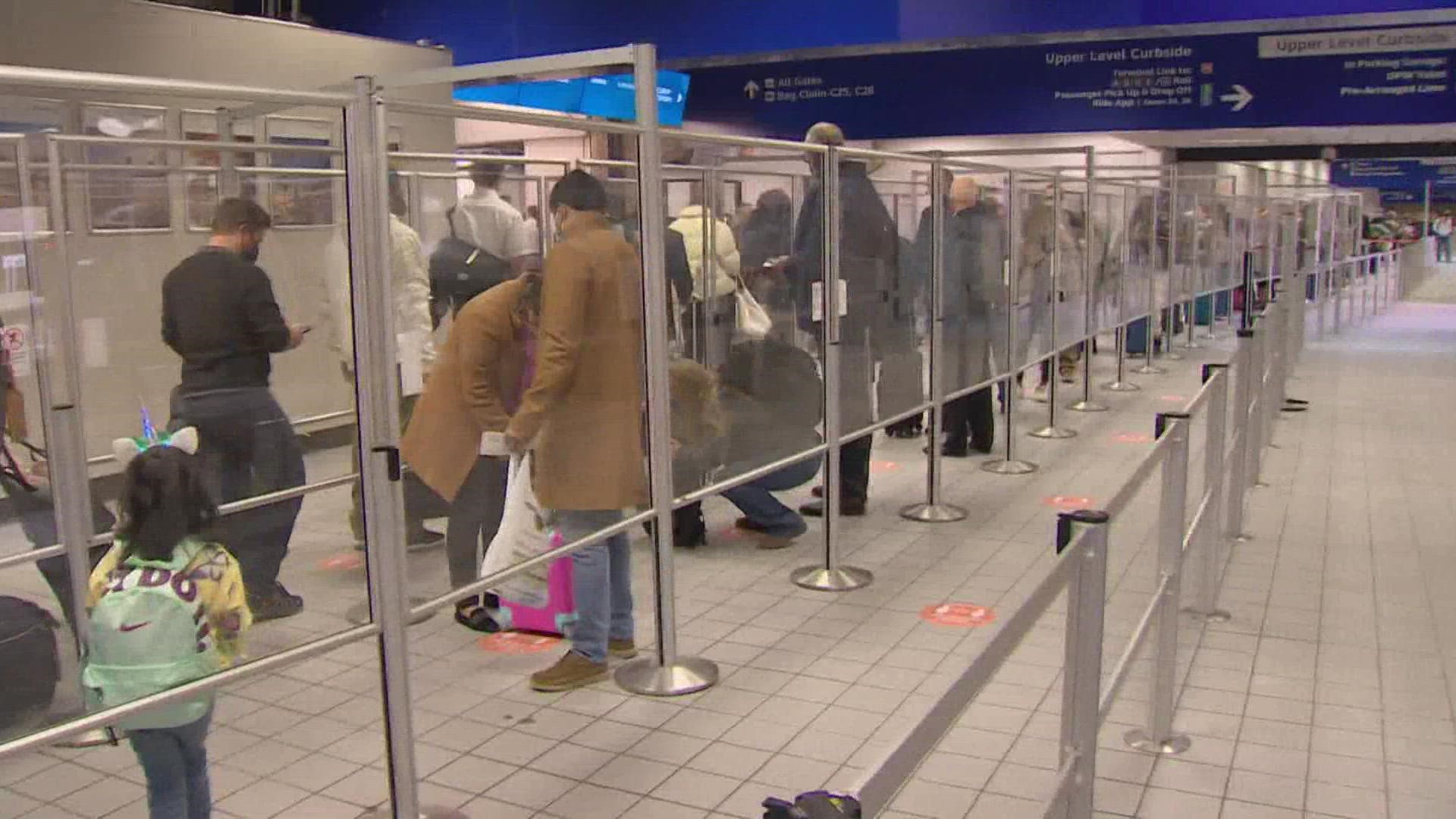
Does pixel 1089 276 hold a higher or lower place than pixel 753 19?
lower

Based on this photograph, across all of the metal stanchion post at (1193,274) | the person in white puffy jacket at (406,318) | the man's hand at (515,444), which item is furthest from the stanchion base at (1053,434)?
the man's hand at (515,444)

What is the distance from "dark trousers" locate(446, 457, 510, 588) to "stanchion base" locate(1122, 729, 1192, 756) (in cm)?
193

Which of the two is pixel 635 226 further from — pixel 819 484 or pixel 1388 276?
pixel 1388 276

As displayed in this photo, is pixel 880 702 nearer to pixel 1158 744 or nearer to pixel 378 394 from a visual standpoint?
pixel 1158 744

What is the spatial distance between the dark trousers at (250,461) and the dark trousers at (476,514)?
81 centimetres

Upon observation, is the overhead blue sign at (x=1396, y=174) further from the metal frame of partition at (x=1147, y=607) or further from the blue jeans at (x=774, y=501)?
the blue jeans at (x=774, y=501)

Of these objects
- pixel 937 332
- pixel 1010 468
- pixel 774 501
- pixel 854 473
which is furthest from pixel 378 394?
pixel 1010 468

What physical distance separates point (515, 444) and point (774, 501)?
2224 millimetres

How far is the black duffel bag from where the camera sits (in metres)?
3.53

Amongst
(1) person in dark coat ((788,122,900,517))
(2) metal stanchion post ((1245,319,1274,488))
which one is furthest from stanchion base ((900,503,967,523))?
(2) metal stanchion post ((1245,319,1274,488))

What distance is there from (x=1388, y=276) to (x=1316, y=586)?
1697 centimetres

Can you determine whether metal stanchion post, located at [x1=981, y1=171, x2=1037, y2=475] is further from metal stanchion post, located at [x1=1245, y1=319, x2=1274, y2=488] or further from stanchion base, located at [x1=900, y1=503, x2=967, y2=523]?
metal stanchion post, located at [x1=1245, y1=319, x2=1274, y2=488]

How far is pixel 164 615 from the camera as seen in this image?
2426 millimetres

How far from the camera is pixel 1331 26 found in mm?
9109
